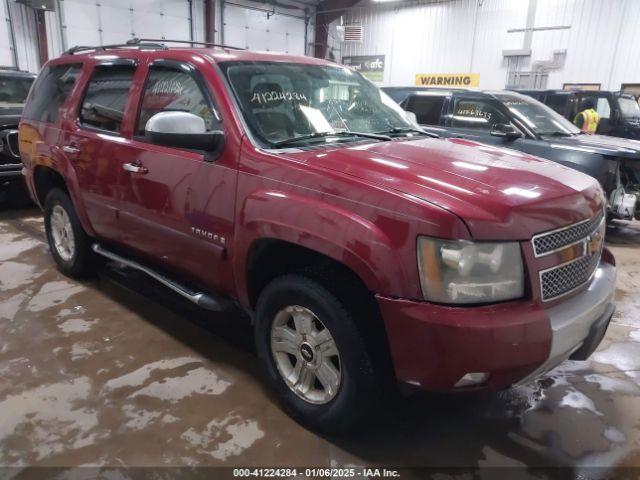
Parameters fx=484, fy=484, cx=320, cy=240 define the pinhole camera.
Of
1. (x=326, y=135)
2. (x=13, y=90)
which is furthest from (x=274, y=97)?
(x=13, y=90)

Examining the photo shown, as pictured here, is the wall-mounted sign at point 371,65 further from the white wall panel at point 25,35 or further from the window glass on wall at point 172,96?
the window glass on wall at point 172,96

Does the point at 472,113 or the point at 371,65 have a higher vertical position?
the point at 371,65

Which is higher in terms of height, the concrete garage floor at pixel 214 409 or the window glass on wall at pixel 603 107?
the window glass on wall at pixel 603 107

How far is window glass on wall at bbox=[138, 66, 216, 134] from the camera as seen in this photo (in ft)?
8.75

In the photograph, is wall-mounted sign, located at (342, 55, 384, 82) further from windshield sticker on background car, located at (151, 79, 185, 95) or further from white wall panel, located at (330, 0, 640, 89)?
windshield sticker on background car, located at (151, 79, 185, 95)

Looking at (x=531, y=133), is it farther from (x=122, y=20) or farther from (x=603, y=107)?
(x=122, y=20)

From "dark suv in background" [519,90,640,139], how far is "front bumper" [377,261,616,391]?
9.40m

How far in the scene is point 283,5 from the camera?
1698 cm

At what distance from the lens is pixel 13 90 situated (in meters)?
7.30

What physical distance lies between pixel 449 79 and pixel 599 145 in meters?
13.1

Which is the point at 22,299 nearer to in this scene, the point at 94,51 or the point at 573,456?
the point at 94,51

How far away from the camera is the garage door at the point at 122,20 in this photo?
11867mm

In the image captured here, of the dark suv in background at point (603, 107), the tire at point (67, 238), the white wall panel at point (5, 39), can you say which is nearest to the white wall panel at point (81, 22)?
the white wall panel at point (5, 39)

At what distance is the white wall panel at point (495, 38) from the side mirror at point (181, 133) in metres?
16.0
